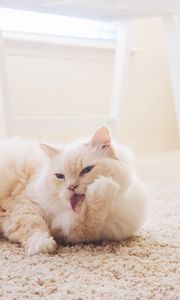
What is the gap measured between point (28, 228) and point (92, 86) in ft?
5.90

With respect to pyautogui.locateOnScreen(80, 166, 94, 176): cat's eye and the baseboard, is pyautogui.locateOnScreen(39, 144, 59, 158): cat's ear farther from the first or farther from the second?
the baseboard

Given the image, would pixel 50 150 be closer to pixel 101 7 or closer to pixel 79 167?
pixel 79 167

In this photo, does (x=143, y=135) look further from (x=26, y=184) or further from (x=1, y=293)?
(x=1, y=293)

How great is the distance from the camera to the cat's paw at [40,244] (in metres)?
0.79

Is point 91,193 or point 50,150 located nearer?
point 91,193

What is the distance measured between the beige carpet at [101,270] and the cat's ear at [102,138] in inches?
7.4

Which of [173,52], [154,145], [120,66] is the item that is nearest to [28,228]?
[173,52]

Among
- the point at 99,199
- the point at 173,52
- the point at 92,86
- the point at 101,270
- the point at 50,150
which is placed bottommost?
the point at 101,270

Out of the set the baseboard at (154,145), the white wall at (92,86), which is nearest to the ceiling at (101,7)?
the white wall at (92,86)

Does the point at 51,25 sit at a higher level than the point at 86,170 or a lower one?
higher

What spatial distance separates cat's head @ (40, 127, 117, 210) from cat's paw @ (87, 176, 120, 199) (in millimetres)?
19

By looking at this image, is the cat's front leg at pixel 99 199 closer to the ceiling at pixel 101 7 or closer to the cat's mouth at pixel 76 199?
the cat's mouth at pixel 76 199

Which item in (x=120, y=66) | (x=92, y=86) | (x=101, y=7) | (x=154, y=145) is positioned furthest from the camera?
(x=154, y=145)

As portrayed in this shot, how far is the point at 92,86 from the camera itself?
2561mm
